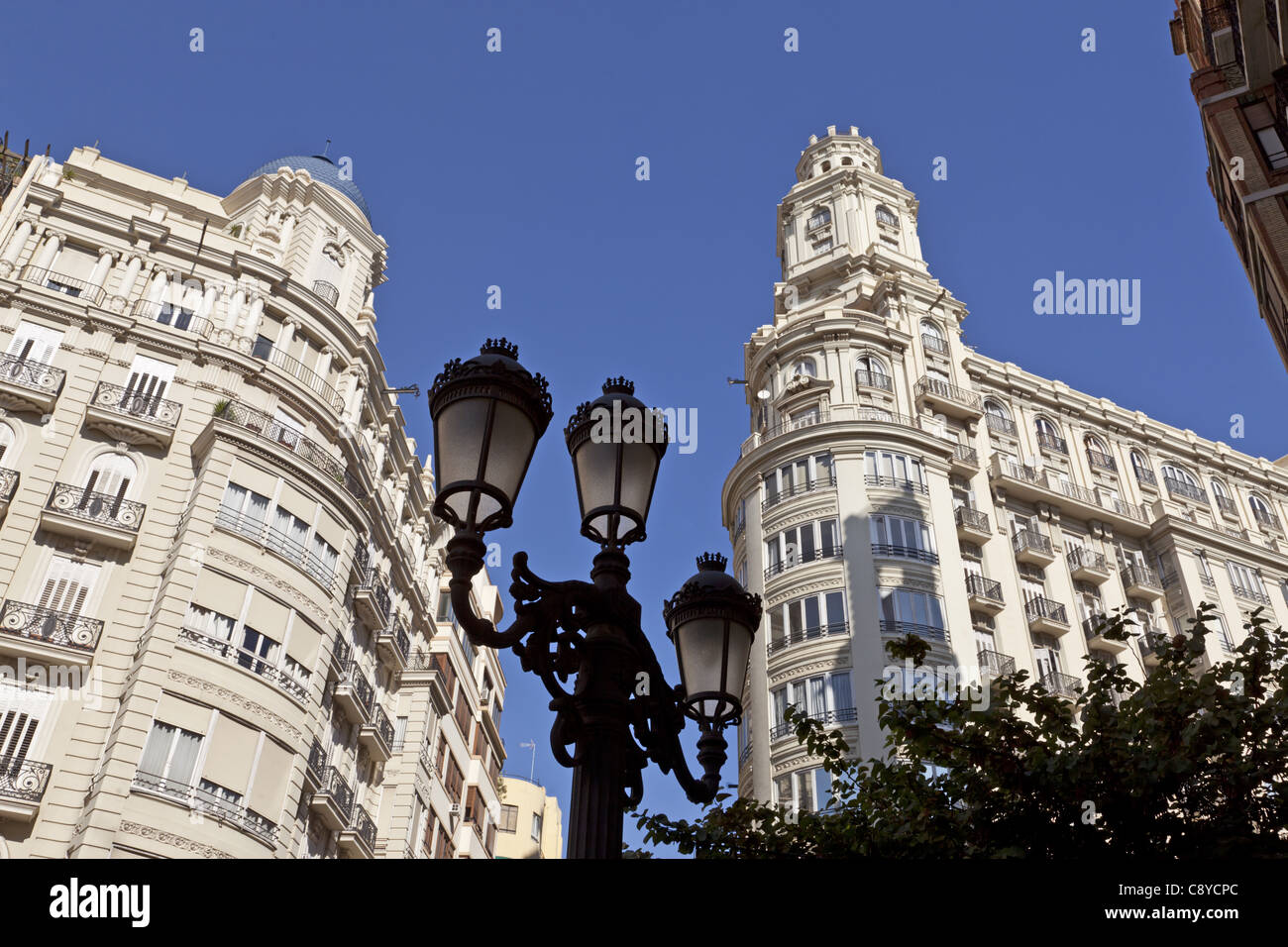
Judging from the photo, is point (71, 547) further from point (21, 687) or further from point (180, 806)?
point (180, 806)

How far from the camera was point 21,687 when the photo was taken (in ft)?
79.7

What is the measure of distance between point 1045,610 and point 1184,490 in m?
14.4

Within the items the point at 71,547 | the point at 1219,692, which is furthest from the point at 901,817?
the point at 71,547

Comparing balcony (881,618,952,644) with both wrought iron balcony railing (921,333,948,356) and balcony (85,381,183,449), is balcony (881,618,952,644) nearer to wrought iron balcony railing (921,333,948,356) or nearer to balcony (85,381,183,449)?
wrought iron balcony railing (921,333,948,356)

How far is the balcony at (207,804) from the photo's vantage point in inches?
933

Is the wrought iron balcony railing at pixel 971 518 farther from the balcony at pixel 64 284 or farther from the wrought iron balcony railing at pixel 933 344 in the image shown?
the balcony at pixel 64 284

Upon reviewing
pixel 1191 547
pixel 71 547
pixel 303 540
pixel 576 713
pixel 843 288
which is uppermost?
pixel 843 288

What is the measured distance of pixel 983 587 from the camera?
121 ft

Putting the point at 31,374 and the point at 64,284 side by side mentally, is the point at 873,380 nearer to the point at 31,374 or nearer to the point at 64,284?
the point at 64,284

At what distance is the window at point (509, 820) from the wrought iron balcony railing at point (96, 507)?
36844mm

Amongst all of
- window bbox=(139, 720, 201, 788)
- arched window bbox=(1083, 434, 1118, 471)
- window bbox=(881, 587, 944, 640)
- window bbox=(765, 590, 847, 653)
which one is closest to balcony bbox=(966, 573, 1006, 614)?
window bbox=(881, 587, 944, 640)

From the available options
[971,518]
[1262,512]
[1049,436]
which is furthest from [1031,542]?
[1262,512]

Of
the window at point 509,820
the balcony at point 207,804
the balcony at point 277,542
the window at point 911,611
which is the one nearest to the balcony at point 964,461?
the window at point 911,611

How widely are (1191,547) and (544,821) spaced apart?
4043 centimetres
